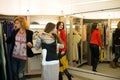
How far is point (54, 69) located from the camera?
313cm

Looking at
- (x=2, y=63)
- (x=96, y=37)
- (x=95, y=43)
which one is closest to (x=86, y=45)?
(x=95, y=43)

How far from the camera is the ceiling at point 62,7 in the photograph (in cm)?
427

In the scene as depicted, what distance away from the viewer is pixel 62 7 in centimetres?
550

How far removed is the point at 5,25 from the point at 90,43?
202cm

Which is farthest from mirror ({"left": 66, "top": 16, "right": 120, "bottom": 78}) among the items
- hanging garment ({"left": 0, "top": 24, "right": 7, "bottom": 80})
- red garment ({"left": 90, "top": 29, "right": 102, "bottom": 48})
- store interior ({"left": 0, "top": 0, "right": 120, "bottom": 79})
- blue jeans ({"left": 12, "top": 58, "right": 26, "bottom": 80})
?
hanging garment ({"left": 0, "top": 24, "right": 7, "bottom": 80})

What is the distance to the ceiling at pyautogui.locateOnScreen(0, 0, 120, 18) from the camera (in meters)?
4.27

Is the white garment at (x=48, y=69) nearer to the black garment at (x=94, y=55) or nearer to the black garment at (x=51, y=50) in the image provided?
the black garment at (x=51, y=50)

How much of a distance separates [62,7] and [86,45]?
4.47ft

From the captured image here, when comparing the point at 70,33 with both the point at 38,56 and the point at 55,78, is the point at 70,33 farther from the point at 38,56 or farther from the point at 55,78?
the point at 55,78

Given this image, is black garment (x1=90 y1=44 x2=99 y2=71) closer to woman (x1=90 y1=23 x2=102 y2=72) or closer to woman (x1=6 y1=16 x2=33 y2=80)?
woman (x1=90 y1=23 x2=102 y2=72)

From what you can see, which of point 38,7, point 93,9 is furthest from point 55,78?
point 38,7

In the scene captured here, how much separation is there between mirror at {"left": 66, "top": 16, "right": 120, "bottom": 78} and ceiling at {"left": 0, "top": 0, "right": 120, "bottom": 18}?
17 centimetres

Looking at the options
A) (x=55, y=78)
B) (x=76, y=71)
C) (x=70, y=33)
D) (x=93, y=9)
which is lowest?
(x=76, y=71)

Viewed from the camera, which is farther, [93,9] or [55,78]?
[93,9]
